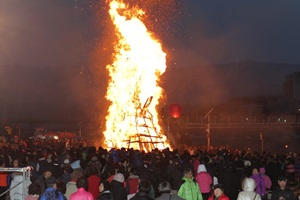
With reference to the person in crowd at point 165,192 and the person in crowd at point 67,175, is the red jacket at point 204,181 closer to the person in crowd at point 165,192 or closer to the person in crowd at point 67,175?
the person in crowd at point 67,175

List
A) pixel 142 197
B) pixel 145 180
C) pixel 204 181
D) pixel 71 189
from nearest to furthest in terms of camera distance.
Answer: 1. pixel 142 197
2. pixel 145 180
3. pixel 71 189
4. pixel 204 181

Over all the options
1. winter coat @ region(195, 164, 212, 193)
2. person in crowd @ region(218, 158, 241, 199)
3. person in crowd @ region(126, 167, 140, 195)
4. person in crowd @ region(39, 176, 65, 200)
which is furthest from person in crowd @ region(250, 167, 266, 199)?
person in crowd @ region(39, 176, 65, 200)

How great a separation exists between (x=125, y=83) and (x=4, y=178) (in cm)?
1928

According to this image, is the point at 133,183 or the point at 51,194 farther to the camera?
the point at 133,183

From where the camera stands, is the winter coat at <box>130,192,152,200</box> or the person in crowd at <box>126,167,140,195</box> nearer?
the winter coat at <box>130,192,152,200</box>

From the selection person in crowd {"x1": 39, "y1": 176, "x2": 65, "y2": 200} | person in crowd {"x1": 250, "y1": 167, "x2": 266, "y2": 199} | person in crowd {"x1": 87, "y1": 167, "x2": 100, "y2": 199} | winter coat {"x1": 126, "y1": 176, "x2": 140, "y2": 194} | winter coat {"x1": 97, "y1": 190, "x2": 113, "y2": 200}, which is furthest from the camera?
person in crowd {"x1": 250, "y1": 167, "x2": 266, "y2": 199}

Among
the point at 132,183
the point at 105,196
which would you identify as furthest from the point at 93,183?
the point at 105,196

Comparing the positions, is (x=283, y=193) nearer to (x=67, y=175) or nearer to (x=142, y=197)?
(x=142, y=197)

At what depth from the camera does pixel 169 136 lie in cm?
3566

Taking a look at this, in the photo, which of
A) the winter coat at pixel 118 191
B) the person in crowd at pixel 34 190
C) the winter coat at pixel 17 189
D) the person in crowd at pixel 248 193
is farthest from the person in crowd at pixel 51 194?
the person in crowd at pixel 248 193

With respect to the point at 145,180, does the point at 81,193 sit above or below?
below

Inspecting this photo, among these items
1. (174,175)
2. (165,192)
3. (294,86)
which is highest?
(294,86)

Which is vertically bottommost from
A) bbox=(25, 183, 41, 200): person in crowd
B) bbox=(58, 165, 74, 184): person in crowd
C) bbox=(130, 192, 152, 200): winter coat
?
bbox=(130, 192, 152, 200): winter coat

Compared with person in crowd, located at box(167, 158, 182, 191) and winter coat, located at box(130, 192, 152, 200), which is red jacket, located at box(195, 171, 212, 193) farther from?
winter coat, located at box(130, 192, 152, 200)
